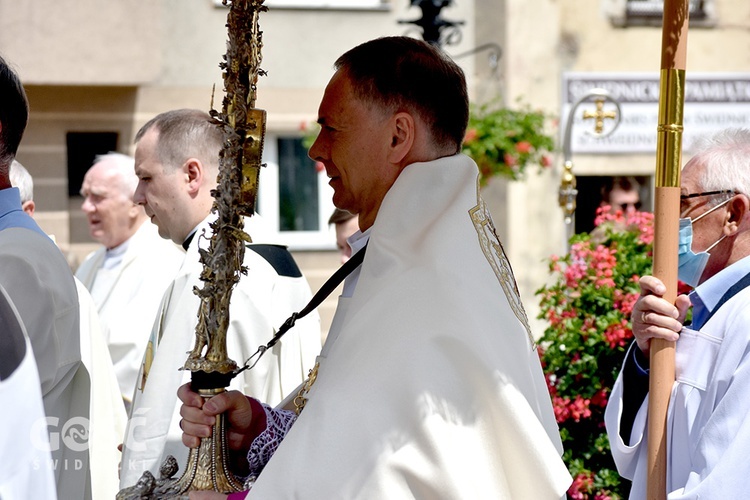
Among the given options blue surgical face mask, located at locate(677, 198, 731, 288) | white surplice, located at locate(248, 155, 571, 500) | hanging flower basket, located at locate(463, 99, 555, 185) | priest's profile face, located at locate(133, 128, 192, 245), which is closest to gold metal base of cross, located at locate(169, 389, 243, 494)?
white surplice, located at locate(248, 155, 571, 500)

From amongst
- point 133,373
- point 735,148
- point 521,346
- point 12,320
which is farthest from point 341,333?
point 133,373

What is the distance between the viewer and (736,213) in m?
3.20

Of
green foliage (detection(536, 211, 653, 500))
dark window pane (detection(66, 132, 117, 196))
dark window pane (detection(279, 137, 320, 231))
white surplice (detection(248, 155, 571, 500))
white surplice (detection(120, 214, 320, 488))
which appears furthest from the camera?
dark window pane (detection(279, 137, 320, 231))

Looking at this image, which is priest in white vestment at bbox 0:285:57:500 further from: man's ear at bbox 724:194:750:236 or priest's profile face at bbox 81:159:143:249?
priest's profile face at bbox 81:159:143:249

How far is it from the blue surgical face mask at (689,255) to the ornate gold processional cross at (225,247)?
4.63ft

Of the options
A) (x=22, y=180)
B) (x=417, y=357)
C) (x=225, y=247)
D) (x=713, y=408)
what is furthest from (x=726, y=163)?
(x=22, y=180)

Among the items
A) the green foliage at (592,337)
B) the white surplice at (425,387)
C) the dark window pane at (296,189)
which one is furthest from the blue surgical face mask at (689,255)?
the dark window pane at (296,189)

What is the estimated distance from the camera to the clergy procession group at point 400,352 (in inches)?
88.0

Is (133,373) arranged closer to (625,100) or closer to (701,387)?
(701,387)

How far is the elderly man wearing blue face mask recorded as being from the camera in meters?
2.91

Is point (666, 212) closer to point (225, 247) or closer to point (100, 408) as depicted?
point (225, 247)

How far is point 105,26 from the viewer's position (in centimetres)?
1123

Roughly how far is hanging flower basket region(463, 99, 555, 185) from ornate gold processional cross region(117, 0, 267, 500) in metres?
8.67

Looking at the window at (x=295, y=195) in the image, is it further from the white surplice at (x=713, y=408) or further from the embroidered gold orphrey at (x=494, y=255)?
the embroidered gold orphrey at (x=494, y=255)
